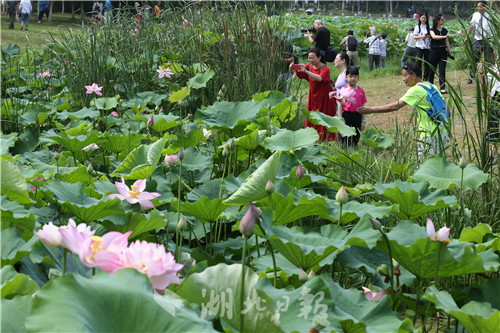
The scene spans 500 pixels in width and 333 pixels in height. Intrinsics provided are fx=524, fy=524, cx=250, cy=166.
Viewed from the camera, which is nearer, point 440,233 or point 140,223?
point 440,233

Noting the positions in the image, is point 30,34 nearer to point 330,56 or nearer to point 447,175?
point 330,56

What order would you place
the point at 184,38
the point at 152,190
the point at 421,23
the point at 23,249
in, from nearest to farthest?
the point at 23,249 < the point at 152,190 < the point at 184,38 < the point at 421,23

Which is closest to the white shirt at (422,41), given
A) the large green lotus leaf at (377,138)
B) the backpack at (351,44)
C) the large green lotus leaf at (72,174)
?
the backpack at (351,44)

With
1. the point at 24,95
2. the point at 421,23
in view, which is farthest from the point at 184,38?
the point at 421,23

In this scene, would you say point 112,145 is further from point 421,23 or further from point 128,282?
point 421,23

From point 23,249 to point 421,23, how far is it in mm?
8704

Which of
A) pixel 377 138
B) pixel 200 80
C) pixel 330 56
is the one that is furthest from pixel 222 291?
pixel 330 56

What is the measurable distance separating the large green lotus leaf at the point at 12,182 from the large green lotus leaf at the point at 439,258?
102cm

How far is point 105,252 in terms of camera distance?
0.82 m

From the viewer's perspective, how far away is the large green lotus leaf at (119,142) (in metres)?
2.45

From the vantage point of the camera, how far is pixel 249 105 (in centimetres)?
274

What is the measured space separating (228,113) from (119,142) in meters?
0.57

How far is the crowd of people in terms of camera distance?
280cm

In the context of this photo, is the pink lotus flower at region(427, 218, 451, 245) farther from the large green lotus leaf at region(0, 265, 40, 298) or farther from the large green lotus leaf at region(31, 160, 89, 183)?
the large green lotus leaf at region(31, 160, 89, 183)
